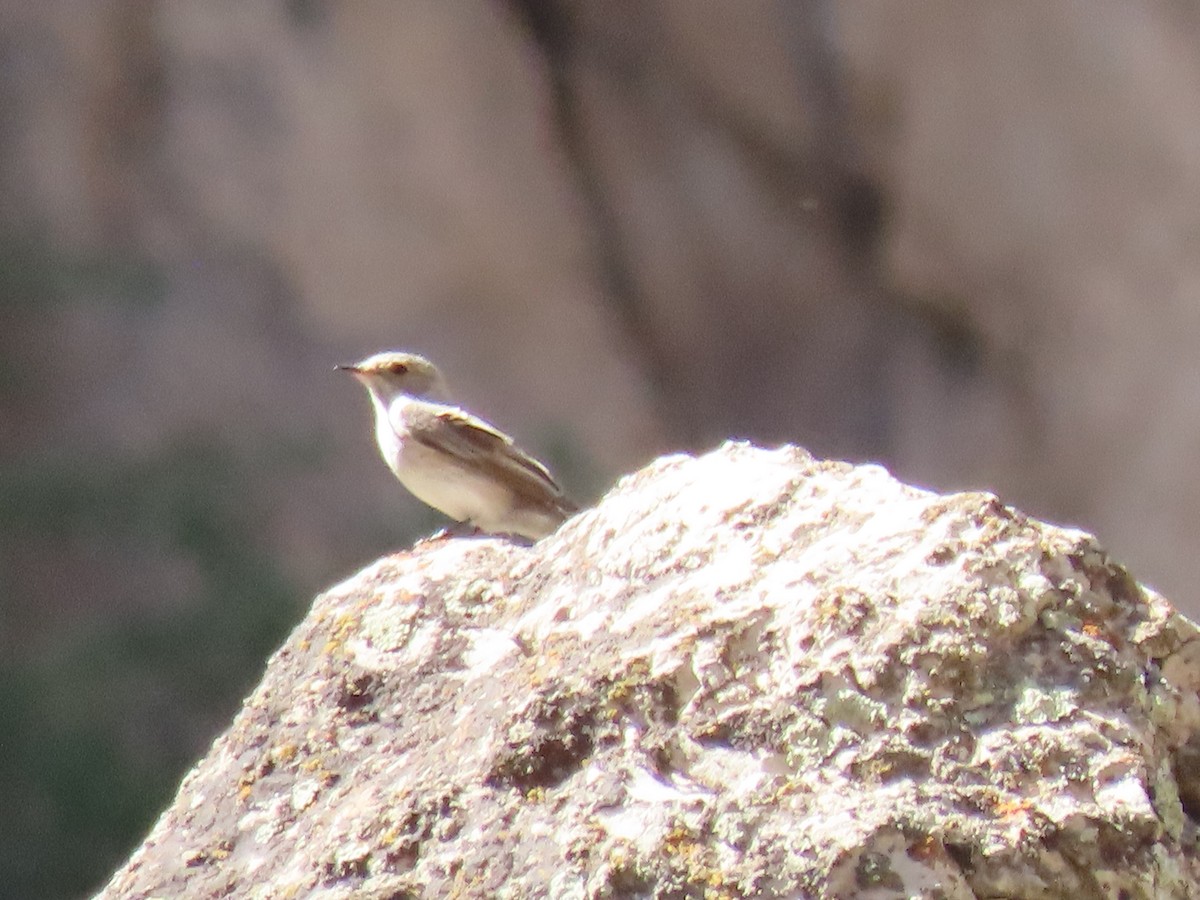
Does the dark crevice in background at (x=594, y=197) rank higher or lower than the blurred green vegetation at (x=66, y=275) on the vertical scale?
higher

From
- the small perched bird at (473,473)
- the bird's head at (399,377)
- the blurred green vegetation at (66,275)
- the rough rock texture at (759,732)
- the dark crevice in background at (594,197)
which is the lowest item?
the rough rock texture at (759,732)

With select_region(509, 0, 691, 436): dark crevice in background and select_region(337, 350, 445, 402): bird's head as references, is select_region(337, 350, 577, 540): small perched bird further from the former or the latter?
select_region(509, 0, 691, 436): dark crevice in background

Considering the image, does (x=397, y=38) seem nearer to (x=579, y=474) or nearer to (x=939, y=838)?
(x=579, y=474)

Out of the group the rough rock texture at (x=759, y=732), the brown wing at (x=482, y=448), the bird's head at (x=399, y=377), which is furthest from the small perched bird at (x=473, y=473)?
the rough rock texture at (x=759, y=732)

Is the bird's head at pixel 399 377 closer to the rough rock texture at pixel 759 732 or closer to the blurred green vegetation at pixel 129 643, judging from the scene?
the rough rock texture at pixel 759 732

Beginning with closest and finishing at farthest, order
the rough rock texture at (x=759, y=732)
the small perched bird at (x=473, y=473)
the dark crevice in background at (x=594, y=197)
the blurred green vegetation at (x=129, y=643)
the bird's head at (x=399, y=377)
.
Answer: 1. the rough rock texture at (x=759, y=732)
2. the small perched bird at (x=473, y=473)
3. the bird's head at (x=399, y=377)
4. the blurred green vegetation at (x=129, y=643)
5. the dark crevice in background at (x=594, y=197)

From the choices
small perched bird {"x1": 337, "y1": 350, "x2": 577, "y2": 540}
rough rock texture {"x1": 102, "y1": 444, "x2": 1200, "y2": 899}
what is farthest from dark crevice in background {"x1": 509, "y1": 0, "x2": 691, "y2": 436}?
rough rock texture {"x1": 102, "y1": 444, "x2": 1200, "y2": 899}

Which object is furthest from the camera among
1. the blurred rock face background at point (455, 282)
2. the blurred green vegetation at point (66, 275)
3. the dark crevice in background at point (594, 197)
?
the dark crevice in background at point (594, 197)
